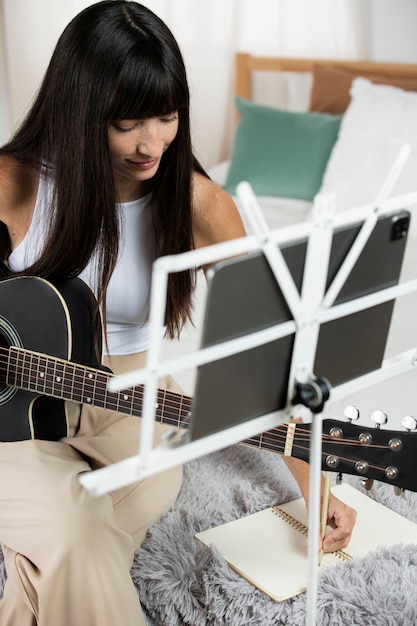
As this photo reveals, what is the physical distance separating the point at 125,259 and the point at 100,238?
0.32ft

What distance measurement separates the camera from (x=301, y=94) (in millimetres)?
3184

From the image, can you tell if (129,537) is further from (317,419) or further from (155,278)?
(155,278)

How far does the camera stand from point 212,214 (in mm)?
1588

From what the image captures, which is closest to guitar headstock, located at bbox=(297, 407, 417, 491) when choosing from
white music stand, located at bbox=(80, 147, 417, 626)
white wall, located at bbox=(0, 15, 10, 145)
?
white music stand, located at bbox=(80, 147, 417, 626)

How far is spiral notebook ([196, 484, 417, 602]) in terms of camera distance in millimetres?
1393

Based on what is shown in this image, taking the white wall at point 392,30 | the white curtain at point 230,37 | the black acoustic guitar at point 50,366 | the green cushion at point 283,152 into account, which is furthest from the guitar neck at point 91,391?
the white wall at point 392,30

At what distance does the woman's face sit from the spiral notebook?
2.09 ft

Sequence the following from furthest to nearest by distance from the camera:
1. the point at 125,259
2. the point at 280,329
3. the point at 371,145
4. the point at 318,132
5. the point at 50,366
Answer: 1. the point at 318,132
2. the point at 371,145
3. the point at 125,259
4. the point at 50,366
5. the point at 280,329

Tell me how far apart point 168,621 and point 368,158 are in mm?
1675

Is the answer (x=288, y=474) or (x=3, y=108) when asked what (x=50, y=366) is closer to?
(x=288, y=474)

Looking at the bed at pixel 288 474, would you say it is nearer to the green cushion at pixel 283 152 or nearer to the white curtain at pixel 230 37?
the green cushion at pixel 283 152

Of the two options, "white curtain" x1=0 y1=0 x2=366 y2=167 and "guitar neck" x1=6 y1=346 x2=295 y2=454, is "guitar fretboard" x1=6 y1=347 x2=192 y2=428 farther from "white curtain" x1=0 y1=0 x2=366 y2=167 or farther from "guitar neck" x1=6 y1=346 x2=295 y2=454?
"white curtain" x1=0 y1=0 x2=366 y2=167

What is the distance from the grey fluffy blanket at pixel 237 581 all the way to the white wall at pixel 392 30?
208 centimetres

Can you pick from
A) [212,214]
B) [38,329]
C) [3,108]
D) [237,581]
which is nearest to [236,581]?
[237,581]
